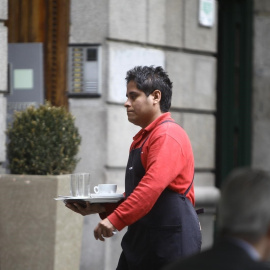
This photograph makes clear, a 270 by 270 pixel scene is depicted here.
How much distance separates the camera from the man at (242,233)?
2.34 metres

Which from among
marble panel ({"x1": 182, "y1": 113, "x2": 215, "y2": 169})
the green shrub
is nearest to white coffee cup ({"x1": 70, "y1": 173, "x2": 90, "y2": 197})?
the green shrub

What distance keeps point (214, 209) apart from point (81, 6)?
2637 mm

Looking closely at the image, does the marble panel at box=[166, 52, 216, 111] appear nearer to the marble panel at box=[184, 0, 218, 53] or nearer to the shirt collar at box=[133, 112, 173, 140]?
the marble panel at box=[184, 0, 218, 53]

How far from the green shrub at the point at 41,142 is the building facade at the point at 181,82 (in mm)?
311

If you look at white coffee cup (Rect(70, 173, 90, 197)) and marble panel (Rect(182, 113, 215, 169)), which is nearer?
white coffee cup (Rect(70, 173, 90, 197))

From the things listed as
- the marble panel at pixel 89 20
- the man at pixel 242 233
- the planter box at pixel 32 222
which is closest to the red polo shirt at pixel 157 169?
the man at pixel 242 233

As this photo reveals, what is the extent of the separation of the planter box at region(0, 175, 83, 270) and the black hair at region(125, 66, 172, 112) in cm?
250

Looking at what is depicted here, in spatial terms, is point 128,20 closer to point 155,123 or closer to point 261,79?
point 261,79

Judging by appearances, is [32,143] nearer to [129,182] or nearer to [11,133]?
[11,133]

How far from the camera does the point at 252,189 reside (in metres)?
2.41

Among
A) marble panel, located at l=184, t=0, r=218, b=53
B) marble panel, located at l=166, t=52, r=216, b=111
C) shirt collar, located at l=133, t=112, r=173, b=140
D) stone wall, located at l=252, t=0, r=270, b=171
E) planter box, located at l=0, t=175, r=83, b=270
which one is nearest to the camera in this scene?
shirt collar, located at l=133, t=112, r=173, b=140

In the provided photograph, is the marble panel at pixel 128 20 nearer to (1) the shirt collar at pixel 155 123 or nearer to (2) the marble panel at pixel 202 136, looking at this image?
(2) the marble panel at pixel 202 136

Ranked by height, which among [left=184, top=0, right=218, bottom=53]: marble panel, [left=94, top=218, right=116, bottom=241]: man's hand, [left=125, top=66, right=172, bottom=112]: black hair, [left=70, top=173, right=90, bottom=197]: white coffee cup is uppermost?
[left=184, top=0, right=218, bottom=53]: marble panel

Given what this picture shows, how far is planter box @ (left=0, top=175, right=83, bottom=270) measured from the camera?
714 cm
